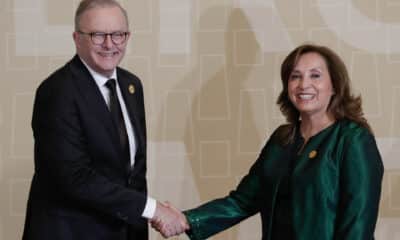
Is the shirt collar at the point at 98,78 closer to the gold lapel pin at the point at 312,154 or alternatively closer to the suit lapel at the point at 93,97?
the suit lapel at the point at 93,97

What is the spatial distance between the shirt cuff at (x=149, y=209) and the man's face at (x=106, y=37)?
497mm

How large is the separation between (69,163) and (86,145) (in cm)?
8

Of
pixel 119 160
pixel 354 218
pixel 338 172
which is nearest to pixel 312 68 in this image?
pixel 338 172

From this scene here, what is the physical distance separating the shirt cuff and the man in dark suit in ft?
0.08

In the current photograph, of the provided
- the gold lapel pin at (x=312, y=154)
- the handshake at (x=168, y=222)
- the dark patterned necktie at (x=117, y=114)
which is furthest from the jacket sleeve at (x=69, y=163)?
the gold lapel pin at (x=312, y=154)

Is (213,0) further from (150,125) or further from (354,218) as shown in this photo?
(354,218)

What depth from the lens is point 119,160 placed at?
7.25ft

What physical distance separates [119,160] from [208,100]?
105 cm

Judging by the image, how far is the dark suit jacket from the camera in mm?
2113

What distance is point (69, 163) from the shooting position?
214cm

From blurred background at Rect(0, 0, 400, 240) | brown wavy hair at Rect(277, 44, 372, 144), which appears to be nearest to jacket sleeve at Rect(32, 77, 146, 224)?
brown wavy hair at Rect(277, 44, 372, 144)

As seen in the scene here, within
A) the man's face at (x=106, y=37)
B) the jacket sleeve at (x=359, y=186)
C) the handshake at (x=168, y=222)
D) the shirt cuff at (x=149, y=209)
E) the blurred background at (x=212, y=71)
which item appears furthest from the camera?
the blurred background at (x=212, y=71)

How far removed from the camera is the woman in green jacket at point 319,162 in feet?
6.77

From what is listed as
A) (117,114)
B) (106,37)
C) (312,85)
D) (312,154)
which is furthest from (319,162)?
(106,37)
